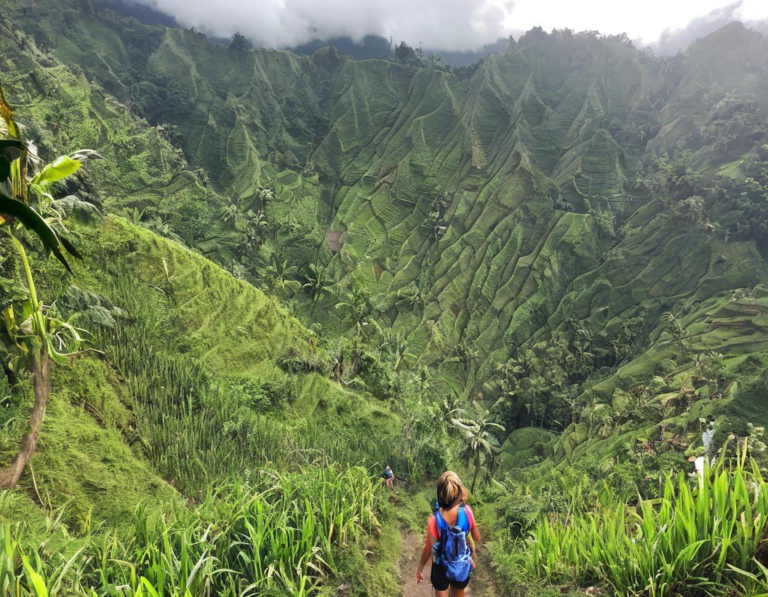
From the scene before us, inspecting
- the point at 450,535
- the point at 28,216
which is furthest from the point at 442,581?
the point at 28,216

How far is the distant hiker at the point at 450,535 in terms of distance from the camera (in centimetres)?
344

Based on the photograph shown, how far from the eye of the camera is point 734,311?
3872cm

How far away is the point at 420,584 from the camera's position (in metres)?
5.54

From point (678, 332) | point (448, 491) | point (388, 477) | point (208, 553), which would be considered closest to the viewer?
point (448, 491)

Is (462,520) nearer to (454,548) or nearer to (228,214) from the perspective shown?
(454,548)

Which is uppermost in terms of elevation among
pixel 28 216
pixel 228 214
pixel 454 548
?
pixel 228 214

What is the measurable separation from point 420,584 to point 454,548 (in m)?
2.64

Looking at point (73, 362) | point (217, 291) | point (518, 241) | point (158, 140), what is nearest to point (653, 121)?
point (518, 241)

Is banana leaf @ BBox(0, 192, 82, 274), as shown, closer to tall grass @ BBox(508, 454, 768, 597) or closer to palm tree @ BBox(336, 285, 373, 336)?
tall grass @ BBox(508, 454, 768, 597)

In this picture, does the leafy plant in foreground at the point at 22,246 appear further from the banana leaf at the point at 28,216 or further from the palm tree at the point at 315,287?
the palm tree at the point at 315,287

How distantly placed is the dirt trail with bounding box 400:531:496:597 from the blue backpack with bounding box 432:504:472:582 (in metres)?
2.14

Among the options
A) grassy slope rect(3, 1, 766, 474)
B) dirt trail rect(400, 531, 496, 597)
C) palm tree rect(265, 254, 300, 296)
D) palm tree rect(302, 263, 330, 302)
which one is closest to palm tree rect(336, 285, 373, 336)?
grassy slope rect(3, 1, 766, 474)

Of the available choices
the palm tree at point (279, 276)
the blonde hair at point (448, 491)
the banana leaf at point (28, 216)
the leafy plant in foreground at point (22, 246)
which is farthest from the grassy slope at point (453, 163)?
the banana leaf at point (28, 216)

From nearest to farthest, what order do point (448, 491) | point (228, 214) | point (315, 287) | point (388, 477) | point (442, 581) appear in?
point (448, 491)
point (442, 581)
point (388, 477)
point (315, 287)
point (228, 214)
